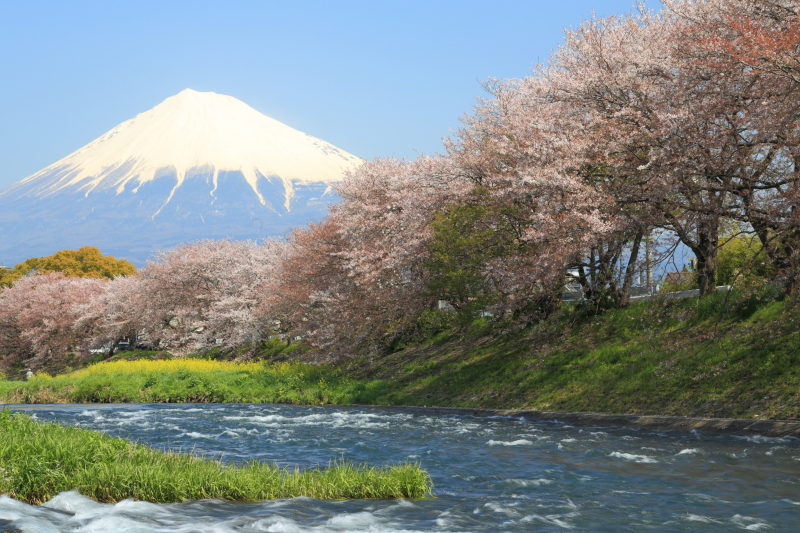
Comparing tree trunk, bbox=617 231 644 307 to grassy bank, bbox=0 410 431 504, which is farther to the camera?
tree trunk, bbox=617 231 644 307

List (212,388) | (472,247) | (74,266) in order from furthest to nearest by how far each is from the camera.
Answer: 1. (74,266)
2. (212,388)
3. (472,247)

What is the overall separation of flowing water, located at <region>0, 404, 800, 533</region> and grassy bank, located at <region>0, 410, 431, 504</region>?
0.28 metres

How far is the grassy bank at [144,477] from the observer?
898cm

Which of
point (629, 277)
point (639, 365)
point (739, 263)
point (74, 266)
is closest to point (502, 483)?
point (639, 365)

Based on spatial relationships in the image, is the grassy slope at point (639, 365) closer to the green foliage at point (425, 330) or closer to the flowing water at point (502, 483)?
the flowing water at point (502, 483)

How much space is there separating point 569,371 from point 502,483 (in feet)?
37.4

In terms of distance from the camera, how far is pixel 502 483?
1116cm

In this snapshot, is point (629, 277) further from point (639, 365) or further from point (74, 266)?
point (74, 266)

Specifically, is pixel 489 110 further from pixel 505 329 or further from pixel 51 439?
pixel 51 439

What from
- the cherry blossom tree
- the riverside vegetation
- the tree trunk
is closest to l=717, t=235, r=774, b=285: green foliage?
the riverside vegetation

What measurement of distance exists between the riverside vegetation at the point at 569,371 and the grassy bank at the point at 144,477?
9.51m

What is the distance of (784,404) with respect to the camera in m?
14.8

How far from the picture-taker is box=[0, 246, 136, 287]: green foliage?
91312 mm

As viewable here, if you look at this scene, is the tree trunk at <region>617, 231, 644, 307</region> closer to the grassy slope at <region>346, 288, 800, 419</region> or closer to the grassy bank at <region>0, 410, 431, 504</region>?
the grassy slope at <region>346, 288, 800, 419</region>
